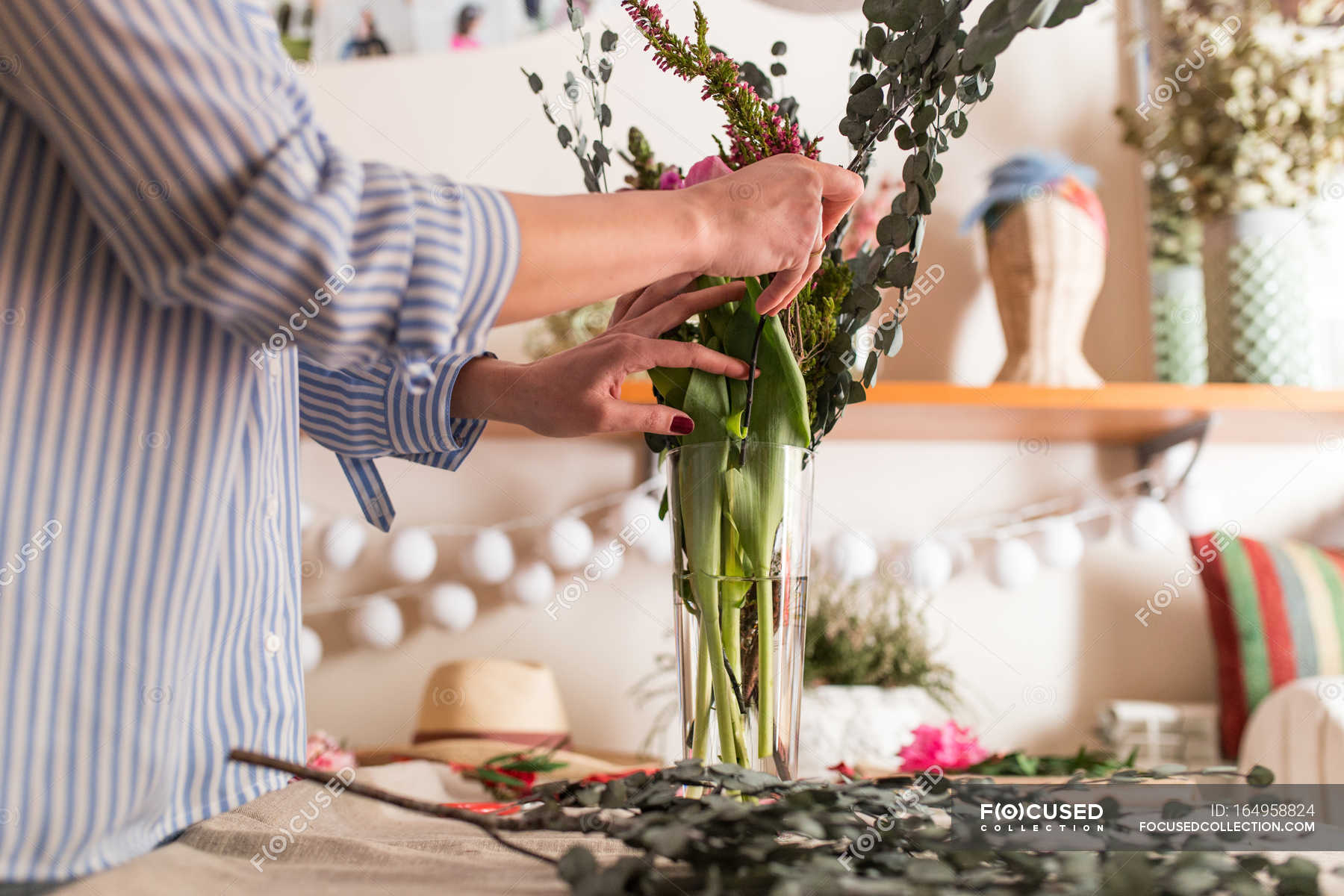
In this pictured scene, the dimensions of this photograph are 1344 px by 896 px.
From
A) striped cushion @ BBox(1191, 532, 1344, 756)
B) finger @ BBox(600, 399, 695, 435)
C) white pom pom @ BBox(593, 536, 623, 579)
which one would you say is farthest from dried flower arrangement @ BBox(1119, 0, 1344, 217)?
finger @ BBox(600, 399, 695, 435)

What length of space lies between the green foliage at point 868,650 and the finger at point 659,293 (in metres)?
0.82

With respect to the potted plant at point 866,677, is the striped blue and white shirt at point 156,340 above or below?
above

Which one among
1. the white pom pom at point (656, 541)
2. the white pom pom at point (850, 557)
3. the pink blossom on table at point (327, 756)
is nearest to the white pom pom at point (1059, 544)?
the white pom pom at point (850, 557)

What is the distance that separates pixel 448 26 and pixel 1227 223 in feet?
4.13

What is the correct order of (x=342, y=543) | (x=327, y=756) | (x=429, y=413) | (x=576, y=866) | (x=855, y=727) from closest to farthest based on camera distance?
(x=576, y=866), (x=429, y=413), (x=327, y=756), (x=855, y=727), (x=342, y=543)

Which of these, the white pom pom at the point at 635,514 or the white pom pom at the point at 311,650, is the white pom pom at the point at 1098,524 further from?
the white pom pom at the point at 311,650

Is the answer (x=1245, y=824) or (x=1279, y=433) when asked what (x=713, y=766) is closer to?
(x=1245, y=824)

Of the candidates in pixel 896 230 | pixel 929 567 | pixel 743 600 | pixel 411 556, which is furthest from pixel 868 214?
pixel 743 600

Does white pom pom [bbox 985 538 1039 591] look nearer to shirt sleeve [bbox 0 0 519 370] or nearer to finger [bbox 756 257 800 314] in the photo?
finger [bbox 756 257 800 314]

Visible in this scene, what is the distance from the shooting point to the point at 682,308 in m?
0.61

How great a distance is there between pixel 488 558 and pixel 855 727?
1.88 ft

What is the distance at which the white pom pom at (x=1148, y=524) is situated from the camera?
148 cm

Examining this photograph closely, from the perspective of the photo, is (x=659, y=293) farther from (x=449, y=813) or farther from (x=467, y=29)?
(x=467, y=29)

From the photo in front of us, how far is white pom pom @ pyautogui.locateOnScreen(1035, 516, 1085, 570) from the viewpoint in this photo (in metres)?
1.48
